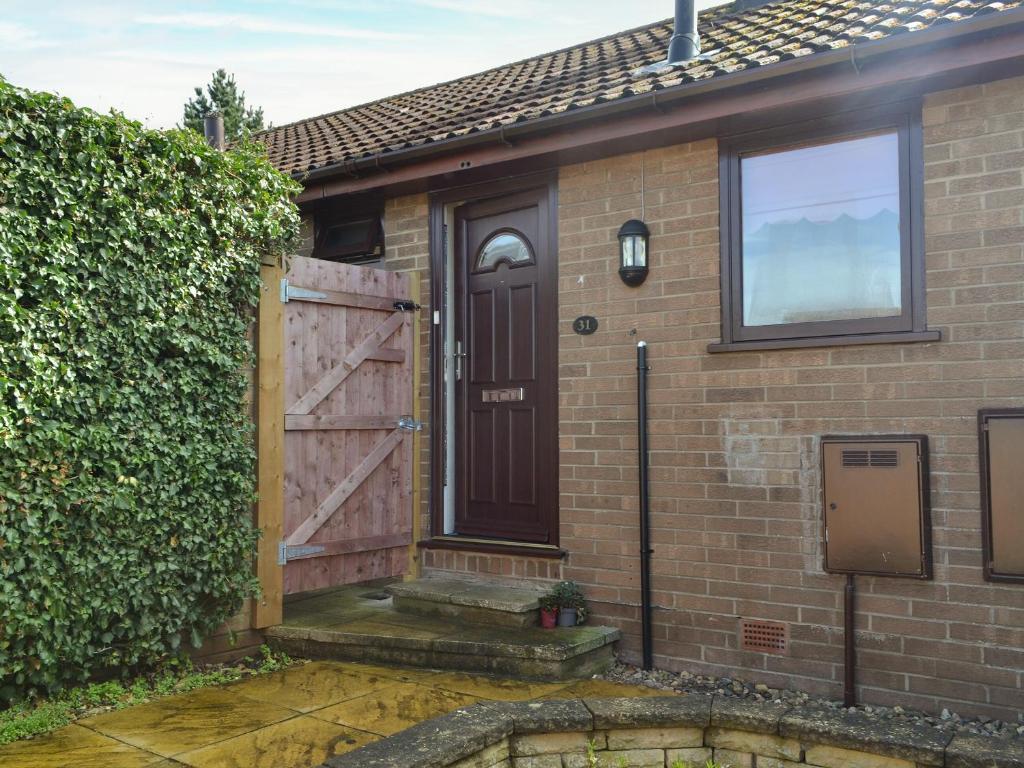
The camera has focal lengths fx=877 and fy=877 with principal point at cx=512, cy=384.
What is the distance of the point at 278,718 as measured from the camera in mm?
4012

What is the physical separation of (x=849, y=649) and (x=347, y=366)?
3.41m

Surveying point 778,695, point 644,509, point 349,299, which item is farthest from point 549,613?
point 349,299

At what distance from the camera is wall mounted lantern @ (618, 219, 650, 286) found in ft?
17.1

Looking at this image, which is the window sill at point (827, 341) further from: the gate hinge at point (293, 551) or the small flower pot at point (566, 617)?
the gate hinge at point (293, 551)

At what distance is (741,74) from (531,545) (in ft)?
10.1

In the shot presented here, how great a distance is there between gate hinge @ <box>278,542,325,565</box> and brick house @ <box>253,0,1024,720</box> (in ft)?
3.08

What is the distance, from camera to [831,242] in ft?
15.5

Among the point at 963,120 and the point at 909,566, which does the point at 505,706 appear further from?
the point at 963,120

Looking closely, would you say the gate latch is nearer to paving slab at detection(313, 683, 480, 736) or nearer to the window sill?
paving slab at detection(313, 683, 480, 736)

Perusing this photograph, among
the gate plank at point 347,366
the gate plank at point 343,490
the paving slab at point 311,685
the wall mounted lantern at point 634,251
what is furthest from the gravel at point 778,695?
the gate plank at point 347,366

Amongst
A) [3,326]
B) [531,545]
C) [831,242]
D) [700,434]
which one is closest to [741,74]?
[831,242]

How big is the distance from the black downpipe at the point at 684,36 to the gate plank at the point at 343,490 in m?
3.15

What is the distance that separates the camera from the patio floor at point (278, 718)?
354 cm

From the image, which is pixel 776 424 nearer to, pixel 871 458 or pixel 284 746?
pixel 871 458
